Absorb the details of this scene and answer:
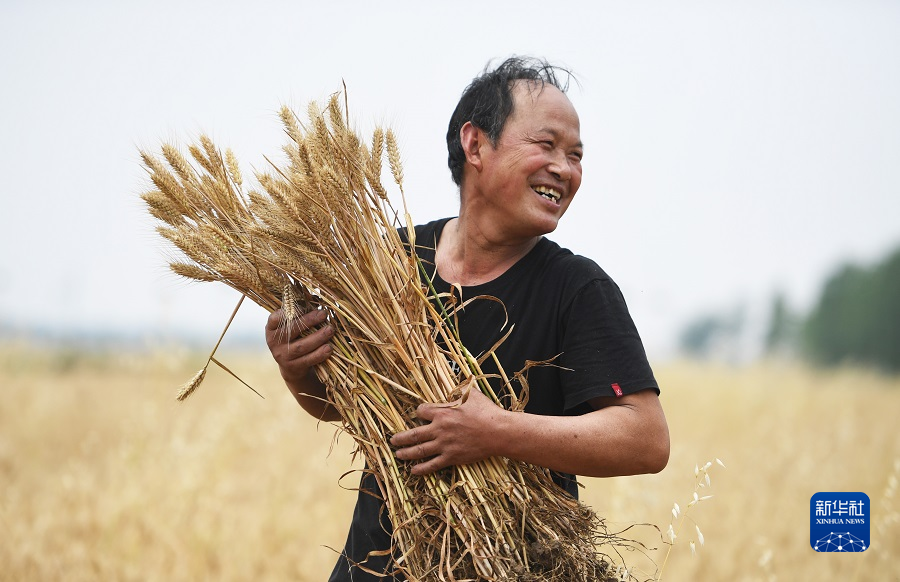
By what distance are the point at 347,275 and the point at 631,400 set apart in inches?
27.8

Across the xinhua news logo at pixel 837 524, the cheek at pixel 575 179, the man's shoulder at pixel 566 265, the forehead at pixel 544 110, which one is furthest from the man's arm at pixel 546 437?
the xinhua news logo at pixel 837 524

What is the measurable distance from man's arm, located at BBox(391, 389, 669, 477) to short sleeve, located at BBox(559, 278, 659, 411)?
0.14 ft

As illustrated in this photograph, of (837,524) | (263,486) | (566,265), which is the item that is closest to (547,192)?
(566,265)

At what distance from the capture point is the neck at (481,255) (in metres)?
2.04

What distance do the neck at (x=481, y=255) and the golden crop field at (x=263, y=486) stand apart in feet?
2.64

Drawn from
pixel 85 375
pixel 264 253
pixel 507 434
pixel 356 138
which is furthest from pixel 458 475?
pixel 85 375

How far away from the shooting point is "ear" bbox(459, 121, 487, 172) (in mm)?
2031

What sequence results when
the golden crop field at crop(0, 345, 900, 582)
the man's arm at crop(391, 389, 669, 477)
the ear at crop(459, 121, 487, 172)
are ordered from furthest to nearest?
the golden crop field at crop(0, 345, 900, 582) < the ear at crop(459, 121, 487, 172) < the man's arm at crop(391, 389, 669, 477)

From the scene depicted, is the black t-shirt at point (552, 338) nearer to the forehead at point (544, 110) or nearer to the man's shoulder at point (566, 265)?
the man's shoulder at point (566, 265)

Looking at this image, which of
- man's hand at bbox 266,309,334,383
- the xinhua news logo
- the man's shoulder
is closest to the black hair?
the man's shoulder

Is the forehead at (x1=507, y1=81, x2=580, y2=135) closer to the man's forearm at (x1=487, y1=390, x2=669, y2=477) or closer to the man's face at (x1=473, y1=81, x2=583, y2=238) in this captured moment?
the man's face at (x1=473, y1=81, x2=583, y2=238)

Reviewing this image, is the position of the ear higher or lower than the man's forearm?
higher

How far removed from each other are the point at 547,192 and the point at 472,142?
252mm

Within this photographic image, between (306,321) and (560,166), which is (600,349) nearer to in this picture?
(560,166)
